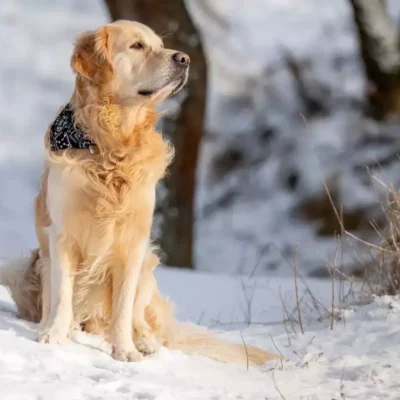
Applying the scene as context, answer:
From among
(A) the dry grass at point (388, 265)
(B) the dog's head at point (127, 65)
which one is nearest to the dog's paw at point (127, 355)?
(B) the dog's head at point (127, 65)

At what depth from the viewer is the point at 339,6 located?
1373cm

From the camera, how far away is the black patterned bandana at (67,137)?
3.62 m

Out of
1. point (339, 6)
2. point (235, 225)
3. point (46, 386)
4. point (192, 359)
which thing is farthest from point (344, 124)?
point (46, 386)

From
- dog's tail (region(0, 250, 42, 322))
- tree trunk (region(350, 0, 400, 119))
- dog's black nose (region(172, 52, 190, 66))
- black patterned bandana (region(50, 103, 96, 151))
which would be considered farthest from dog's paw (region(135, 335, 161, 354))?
tree trunk (region(350, 0, 400, 119))

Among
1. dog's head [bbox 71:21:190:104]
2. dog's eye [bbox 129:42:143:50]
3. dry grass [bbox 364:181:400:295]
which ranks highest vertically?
dog's eye [bbox 129:42:143:50]

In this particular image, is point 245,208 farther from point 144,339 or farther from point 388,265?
point 144,339

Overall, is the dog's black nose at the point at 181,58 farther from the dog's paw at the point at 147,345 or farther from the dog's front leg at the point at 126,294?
the dog's paw at the point at 147,345

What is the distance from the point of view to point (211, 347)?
3.84m

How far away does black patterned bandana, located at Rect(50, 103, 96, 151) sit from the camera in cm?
362

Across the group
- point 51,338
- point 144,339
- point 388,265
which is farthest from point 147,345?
point 388,265

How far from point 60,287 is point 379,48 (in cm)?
679

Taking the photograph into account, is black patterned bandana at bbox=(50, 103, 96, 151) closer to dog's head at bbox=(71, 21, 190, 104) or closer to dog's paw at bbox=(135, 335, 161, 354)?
dog's head at bbox=(71, 21, 190, 104)

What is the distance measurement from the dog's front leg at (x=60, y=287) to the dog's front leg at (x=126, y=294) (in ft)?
0.65

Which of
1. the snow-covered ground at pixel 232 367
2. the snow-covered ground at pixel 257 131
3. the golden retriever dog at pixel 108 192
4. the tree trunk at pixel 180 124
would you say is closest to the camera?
the snow-covered ground at pixel 232 367
